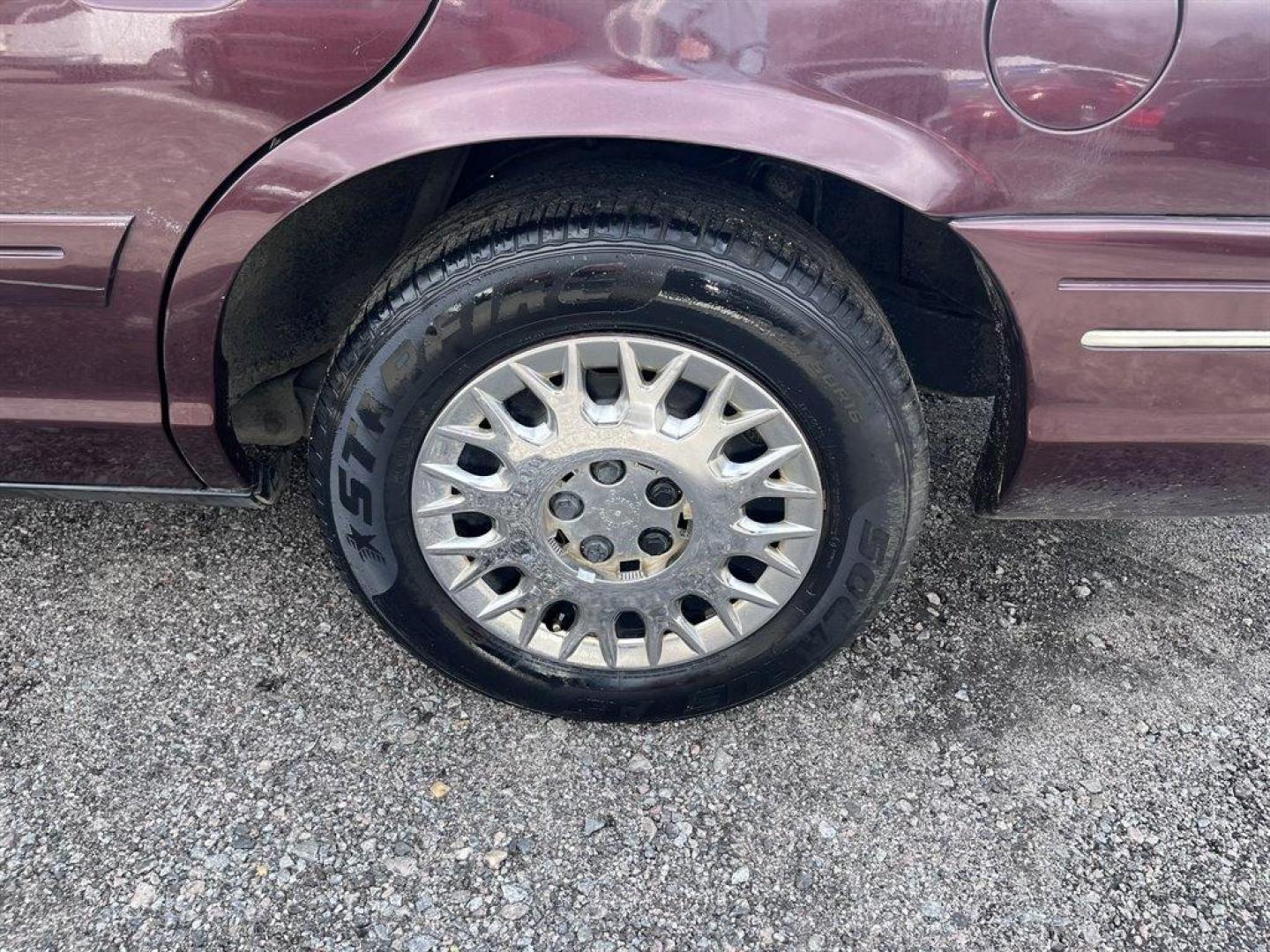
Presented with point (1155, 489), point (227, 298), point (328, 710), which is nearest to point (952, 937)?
point (1155, 489)

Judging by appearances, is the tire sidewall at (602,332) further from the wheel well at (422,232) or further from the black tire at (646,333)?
the wheel well at (422,232)

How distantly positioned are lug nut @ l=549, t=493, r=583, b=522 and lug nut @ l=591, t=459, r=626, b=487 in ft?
0.17

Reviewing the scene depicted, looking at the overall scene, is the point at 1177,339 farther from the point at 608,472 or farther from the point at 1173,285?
the point at 608,472

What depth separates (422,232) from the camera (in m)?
1.74

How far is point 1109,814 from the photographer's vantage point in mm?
1770

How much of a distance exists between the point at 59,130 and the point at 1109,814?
214 cm

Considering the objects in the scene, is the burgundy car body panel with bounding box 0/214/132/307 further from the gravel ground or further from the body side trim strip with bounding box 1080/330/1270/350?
the body side trim strip with bounding box 1080/330/1270/350

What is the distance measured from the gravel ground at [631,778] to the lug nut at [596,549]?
1.26ft

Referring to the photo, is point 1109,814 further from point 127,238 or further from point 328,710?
point 127,238

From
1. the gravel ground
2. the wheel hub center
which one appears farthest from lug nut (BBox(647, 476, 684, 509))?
the gravel ground

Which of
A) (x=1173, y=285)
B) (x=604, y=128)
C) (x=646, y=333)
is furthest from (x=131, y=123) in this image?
(x=1173, y=285)

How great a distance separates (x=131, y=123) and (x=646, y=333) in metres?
0.86

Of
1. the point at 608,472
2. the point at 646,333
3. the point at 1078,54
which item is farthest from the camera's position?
the point at 608,472

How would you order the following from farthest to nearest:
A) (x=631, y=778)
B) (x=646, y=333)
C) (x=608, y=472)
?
(x=631, y=778) → (x=608, y=472) → (x=646, y=333)
